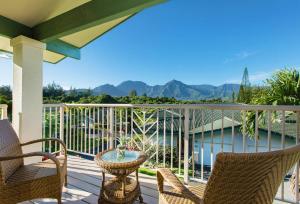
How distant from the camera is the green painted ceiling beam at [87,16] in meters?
2.49

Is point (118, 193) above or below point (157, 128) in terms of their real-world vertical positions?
below

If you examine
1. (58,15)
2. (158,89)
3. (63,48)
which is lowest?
(158,89)

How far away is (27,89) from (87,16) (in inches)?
63.8

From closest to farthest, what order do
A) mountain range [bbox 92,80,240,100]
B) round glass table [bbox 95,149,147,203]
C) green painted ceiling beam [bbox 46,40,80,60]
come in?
round glass table [bbox 95,149,147,203] → green painted ceiling beam [bbox 46,40,80,60] → mountain range [bbox 92,80,240,100]

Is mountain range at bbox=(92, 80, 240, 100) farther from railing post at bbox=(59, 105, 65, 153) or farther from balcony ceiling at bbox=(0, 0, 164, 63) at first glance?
balcony ceiling at bbox=(0, 0, 164, 63)

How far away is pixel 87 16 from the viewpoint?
2834 millimetres

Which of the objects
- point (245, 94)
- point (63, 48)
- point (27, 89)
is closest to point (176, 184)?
point (27, 89)

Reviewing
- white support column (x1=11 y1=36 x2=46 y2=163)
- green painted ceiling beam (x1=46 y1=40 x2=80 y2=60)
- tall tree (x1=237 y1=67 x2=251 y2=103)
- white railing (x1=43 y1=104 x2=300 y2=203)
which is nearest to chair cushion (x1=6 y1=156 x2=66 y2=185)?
white support column (x1=11 y1=36 x2=46 y2=163)

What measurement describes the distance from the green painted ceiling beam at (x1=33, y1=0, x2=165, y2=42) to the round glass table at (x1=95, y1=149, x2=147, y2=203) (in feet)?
5.76

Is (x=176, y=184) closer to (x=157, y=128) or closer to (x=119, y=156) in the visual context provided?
(x=119, y=156)

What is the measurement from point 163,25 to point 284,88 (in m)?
15.2

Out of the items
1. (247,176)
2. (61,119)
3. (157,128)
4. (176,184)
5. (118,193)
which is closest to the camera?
(247,176)

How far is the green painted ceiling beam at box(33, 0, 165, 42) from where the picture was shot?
249 cm

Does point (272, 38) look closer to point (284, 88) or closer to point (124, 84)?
point (124, 84)
